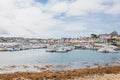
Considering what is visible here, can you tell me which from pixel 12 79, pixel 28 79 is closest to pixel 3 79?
pixel 12 79

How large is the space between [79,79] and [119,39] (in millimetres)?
170165

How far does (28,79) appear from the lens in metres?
28.6

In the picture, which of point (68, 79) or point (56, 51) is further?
point (56, 51)

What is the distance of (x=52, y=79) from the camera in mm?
28391

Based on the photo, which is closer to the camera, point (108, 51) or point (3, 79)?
point (3, 79)

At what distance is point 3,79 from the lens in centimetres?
2942

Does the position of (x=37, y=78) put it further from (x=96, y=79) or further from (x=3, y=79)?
(x=96, y=79)

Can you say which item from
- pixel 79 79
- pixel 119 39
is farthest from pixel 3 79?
pixel 119 39

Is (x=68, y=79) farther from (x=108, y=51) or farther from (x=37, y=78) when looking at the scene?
(x=108, y=51)

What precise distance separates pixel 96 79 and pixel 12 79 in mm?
9122

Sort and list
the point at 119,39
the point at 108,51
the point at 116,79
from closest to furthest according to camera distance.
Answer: the point at 116,79 < the point at 108,51 < the point at 119,39

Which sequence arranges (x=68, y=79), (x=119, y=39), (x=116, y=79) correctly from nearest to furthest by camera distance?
(x=116, y=79), (x=68, y=79), (x=119, y=39)

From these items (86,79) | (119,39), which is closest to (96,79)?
(86,79)

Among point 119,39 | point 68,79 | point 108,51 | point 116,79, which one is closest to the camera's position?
point 116,79
